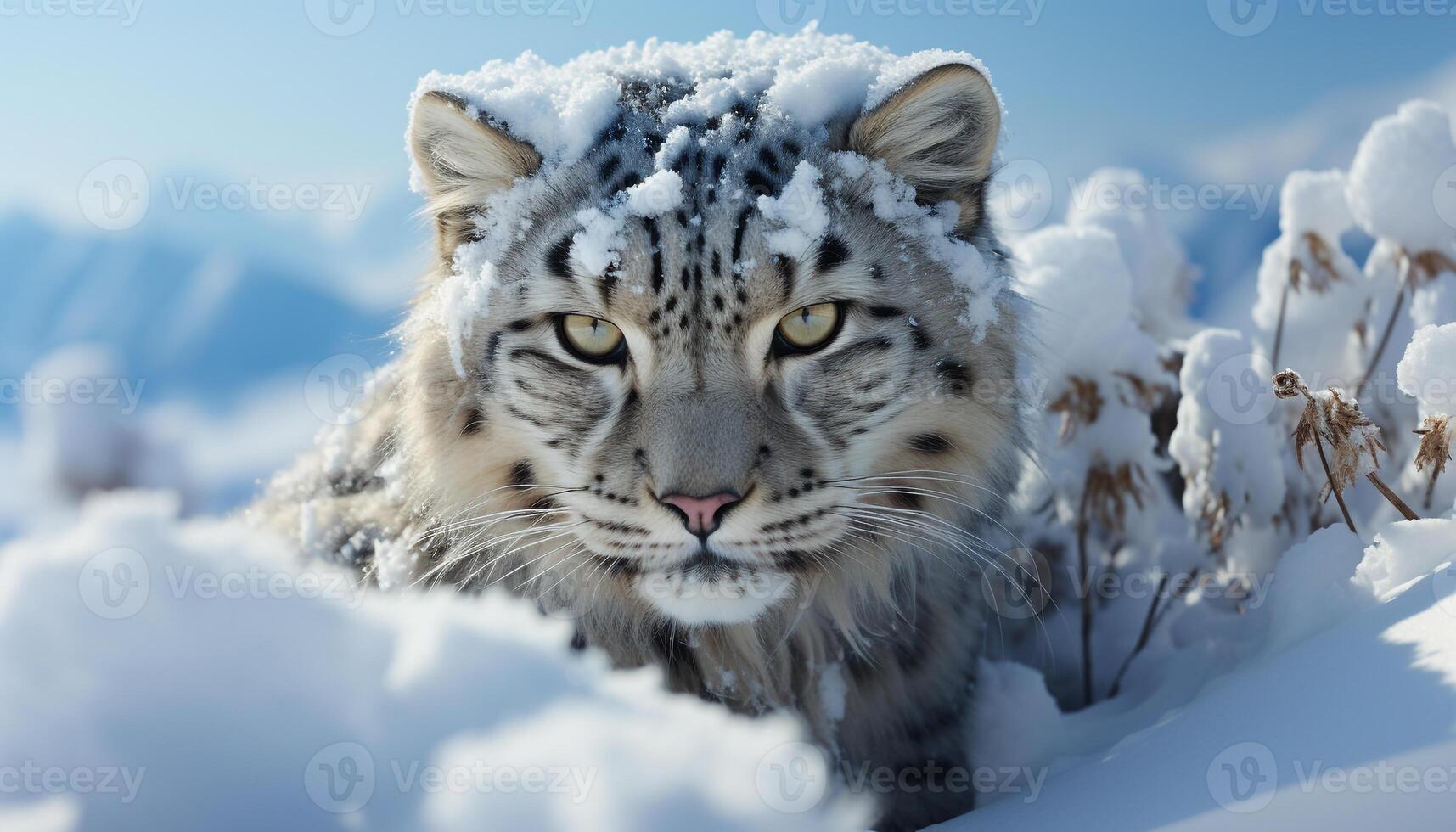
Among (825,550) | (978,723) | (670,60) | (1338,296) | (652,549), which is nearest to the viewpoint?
(652,549)

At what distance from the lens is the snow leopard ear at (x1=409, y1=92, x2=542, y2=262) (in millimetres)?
2406

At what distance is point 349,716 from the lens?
1273mm

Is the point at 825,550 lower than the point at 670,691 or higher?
higher

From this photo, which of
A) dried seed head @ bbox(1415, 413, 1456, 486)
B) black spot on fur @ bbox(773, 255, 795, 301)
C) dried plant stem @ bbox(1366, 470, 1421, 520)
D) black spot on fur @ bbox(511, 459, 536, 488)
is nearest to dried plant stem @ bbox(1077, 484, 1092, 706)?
dried plant stem @ bbox(1366, 470, 1421, 520)

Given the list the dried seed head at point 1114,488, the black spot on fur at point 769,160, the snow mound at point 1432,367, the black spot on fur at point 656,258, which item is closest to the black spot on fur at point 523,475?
the black spot on fur at point 656,258

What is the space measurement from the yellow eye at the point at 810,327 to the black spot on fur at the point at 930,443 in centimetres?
35

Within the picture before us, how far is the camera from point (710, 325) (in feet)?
7.24

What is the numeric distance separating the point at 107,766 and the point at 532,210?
5.13ft

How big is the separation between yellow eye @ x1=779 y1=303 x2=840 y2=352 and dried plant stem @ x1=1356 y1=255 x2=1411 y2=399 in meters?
2.37

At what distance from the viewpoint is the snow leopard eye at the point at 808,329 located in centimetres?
229

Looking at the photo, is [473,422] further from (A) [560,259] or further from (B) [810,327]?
(B) [810,327]

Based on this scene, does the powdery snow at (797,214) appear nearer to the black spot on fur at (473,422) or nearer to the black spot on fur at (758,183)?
the black spot on fur at (758,183)

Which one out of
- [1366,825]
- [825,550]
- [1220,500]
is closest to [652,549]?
[825,550]

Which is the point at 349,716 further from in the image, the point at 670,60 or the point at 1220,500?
the point at 1220,500
